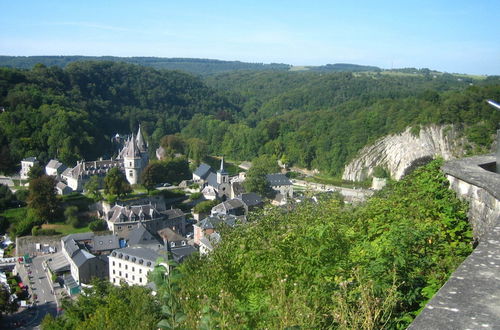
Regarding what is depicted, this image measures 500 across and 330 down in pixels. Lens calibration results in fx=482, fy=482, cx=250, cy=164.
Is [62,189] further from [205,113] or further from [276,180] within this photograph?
[205,113]

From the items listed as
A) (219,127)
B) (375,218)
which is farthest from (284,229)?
(219,127)

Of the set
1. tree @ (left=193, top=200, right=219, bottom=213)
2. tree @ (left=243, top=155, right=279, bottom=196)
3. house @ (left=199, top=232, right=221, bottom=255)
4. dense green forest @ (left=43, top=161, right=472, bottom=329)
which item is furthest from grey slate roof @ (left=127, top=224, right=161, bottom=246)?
dense green forest @ (left=43, top=161, right=472, bottom=329)

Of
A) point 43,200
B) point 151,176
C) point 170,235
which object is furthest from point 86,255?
point 151,176

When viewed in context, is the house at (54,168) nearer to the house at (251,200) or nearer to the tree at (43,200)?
the tree at (43,200)

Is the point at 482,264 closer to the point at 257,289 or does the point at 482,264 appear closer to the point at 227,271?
the point at 257,289

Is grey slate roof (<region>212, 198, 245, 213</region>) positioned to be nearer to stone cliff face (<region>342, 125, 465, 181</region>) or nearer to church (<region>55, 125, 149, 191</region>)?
church (<region>55, 125, 149, 191</region>)

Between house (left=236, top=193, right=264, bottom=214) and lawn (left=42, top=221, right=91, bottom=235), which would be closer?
lawn (left=42, top=221, right=91, bottom=235)
